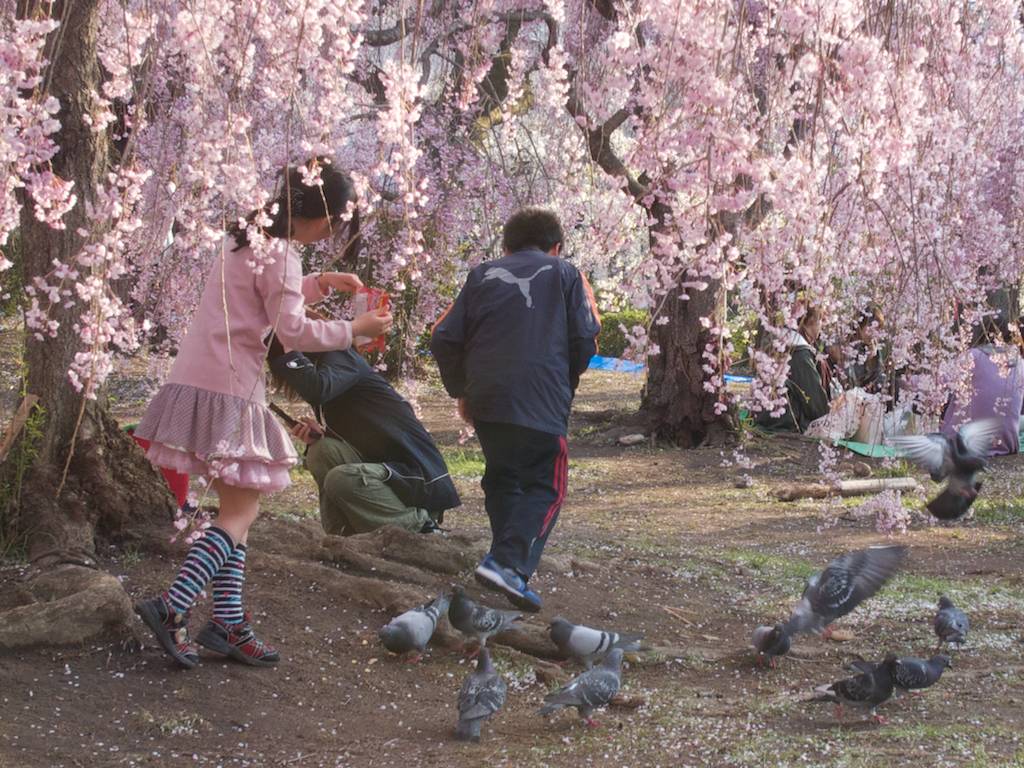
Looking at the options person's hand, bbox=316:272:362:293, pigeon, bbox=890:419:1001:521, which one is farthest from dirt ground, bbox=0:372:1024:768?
person's hand, bbox=316:272:362:293

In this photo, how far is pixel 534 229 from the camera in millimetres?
4340

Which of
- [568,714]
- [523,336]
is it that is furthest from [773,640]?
[523,336]

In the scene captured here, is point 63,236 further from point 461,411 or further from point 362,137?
point 362,137

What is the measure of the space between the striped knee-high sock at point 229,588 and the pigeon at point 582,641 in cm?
95

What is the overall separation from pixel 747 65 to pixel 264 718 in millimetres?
2197

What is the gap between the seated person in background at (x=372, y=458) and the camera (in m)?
4.77

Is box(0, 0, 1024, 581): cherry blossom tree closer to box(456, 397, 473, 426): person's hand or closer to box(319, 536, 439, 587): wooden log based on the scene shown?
box(456, 397, 473, 426): person's hand

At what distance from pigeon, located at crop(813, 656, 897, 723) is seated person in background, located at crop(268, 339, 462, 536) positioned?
6.59 feet

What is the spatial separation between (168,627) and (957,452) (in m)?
3.02

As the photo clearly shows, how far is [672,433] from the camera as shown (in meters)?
10.1

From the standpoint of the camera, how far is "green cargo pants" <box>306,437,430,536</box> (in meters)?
4.74

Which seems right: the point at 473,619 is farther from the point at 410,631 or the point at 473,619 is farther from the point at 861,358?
the point at 861,358

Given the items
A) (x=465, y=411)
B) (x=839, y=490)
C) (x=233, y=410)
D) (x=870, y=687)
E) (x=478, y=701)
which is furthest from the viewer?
(x=839, y=490)

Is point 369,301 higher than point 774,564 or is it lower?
higher
